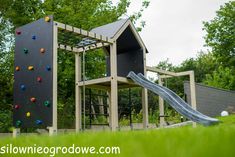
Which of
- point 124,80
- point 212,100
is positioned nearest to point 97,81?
point 124,80

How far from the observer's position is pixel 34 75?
250 inches

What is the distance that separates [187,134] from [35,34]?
240 inches

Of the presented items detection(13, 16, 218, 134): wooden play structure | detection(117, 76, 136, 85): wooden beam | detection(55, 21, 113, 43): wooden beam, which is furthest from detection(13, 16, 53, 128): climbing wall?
detection(117, 76, 136, 85): wooden beam

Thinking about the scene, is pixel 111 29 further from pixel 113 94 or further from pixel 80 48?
pixel 113 94

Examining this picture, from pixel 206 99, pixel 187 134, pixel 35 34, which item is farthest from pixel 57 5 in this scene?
pixel 187 134

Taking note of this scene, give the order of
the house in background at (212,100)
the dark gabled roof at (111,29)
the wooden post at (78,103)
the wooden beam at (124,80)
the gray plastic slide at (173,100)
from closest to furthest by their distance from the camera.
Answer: the gray plastic slide at (173,100), the wooden beam at (124,80), the dark gabled roof at (111,29), the wooden post at (78,103), the house in background at (212,100)

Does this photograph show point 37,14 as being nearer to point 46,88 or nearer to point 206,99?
point 46,88

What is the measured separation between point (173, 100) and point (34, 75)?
318 cm

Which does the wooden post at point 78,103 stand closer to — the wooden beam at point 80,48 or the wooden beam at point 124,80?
the wooden beam at point 80,48

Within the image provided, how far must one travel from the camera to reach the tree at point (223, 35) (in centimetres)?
2038

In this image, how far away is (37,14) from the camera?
42.2 feet

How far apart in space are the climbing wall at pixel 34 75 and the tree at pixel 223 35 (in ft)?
52.3

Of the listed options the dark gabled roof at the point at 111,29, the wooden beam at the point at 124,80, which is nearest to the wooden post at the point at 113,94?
the wooden beam at the point at 124,80

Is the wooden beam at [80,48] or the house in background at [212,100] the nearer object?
the wooden beam at [80,48]
